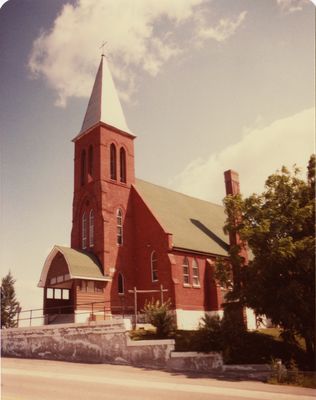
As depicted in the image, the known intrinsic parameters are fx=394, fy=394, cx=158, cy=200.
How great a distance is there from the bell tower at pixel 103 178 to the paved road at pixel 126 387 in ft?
41.7

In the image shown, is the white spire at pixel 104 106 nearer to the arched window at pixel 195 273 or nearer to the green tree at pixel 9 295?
the arched window at pixel 195 273

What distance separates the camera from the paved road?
12.0 meters

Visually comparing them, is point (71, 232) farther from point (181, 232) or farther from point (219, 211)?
point (219, 211)

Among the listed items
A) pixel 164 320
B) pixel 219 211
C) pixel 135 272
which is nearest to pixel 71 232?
pixel 135 272

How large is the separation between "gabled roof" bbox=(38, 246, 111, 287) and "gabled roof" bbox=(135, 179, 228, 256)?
5.87m

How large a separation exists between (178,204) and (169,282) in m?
11.3

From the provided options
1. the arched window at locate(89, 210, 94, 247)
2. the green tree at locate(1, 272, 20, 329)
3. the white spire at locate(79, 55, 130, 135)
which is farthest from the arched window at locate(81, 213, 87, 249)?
the green tree at locate(1, 272, 20, 329)

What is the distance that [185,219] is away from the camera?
35688 millimetres

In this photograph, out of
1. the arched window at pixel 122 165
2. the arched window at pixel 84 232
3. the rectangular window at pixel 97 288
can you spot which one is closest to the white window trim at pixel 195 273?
the rectangular window at pixel 97 288

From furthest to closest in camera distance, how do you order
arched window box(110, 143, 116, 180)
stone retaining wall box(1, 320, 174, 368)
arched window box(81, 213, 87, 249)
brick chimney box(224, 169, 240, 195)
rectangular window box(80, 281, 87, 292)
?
brick chimney box(224, 169, 240, 195) → arched window box(110, 143, 116, 180) → arched window box(81, 213, 87, 249) → rectangular window box(80, 281, 87, 292) → stone retaining wall box(1, 320, 174, 368)

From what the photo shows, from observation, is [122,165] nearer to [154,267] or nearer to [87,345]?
[154,267]

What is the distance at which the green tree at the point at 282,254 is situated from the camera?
18.0m

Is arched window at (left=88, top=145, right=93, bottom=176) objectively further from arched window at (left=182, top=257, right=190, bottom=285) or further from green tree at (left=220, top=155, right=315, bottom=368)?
green tree at (left=220, top=155, right=315, bottom=368)

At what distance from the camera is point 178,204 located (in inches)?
1499
